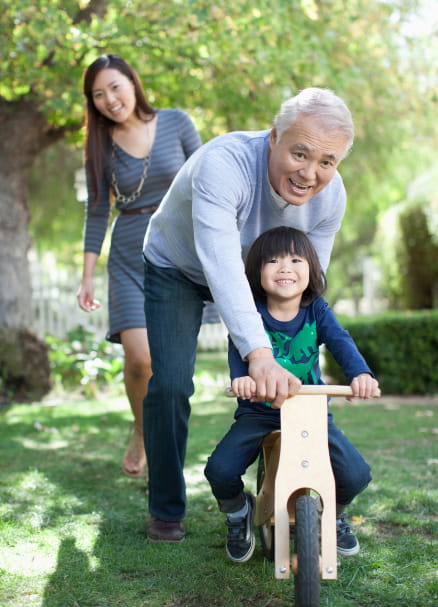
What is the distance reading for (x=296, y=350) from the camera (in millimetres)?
2564

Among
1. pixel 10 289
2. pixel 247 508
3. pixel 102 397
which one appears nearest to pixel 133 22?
pixel 10 289

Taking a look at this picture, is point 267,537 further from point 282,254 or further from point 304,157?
point 304,157

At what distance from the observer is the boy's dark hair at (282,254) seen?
2.58m

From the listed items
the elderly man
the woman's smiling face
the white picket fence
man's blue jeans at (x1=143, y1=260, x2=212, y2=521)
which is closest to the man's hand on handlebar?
the elderly man

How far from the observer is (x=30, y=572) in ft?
8.45

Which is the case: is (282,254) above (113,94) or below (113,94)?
below

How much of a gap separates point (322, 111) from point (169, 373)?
1158 mm

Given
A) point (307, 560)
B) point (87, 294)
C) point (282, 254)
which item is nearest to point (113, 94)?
point (87, 294)

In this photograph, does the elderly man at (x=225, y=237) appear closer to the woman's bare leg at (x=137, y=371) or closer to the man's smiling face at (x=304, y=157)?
the man's smiling face at (x=304, y=157)

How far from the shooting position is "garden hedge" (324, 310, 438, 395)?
7.84 metres

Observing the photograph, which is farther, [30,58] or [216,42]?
[216,42]

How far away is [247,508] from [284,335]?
26.5 inches

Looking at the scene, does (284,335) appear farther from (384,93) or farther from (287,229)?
(384,93)

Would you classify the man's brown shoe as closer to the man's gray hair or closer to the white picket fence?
the man's gray hair
